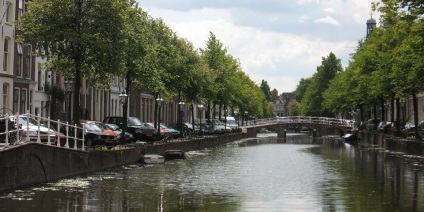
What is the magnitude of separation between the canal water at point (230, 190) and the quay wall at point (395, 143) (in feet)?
30.4

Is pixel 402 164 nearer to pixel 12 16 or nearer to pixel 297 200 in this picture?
pixel 297 200

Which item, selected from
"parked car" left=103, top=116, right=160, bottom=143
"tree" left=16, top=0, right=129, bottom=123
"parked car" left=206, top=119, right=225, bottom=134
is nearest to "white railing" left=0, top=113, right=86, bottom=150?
"tree" left=16, top=0, right=129, bottom=123

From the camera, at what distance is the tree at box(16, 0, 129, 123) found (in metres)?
38.4

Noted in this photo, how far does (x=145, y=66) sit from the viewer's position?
51.3 m

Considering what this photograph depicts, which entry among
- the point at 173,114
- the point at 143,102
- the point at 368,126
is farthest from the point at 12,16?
the point at 173,114

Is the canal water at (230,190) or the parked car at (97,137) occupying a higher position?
the parked car at (97,137)

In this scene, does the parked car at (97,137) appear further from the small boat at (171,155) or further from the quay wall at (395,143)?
the quay wall at (395,143)

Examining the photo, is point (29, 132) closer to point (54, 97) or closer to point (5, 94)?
point (5, 94)

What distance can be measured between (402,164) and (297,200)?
68.2 feet

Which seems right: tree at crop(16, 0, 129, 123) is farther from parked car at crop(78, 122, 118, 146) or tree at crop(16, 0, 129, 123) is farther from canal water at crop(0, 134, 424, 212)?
canal water at crop(0, 134, 424, 212)

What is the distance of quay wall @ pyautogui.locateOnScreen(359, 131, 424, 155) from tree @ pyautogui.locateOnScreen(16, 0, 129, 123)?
22.8 metres

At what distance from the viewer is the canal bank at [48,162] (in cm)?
2617

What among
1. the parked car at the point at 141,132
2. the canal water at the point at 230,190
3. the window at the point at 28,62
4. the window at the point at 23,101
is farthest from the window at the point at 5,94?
the canal water at the point at 230,190

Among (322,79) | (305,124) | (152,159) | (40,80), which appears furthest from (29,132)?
(322,79)
